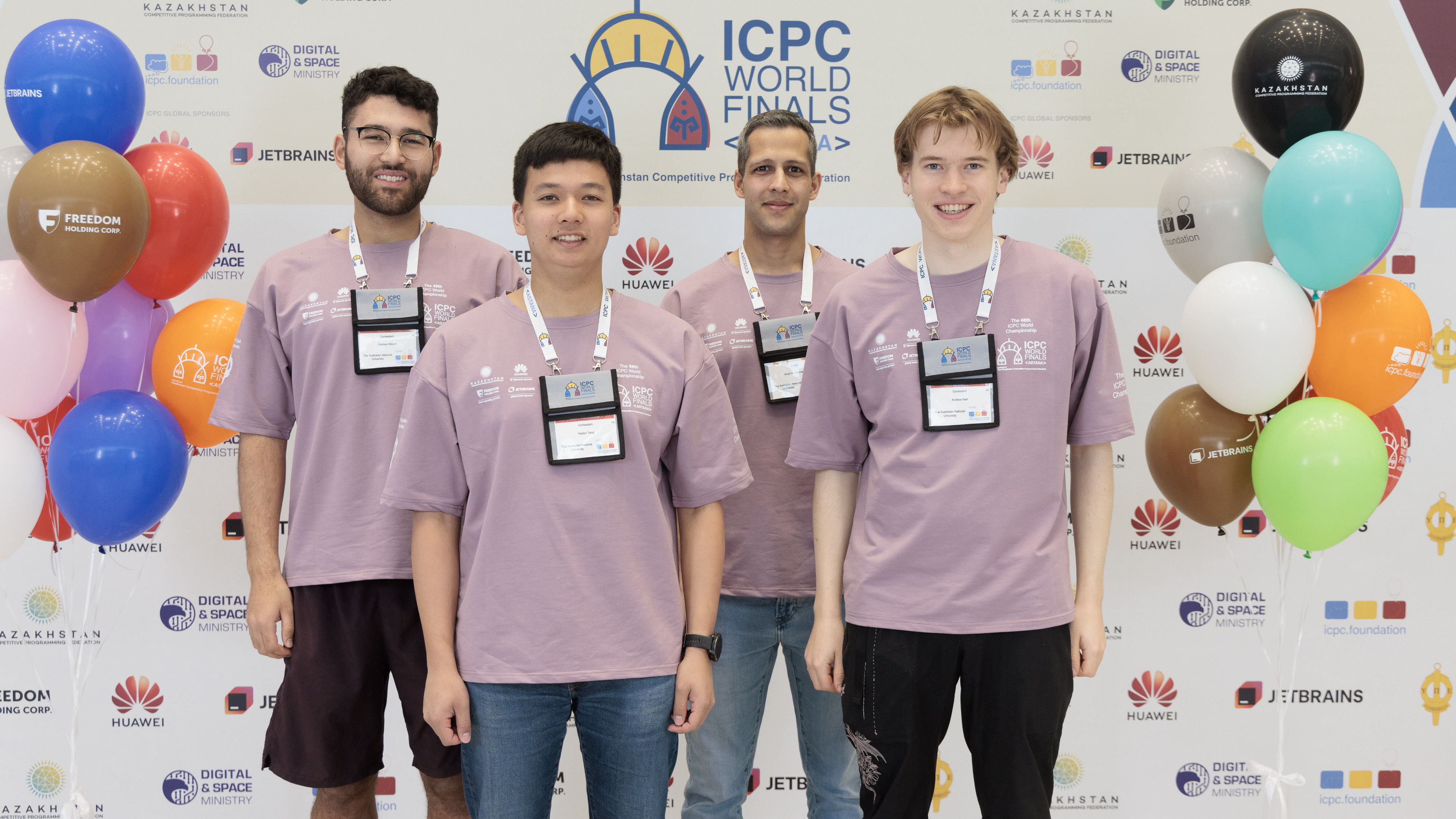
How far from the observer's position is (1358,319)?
225 centimetres

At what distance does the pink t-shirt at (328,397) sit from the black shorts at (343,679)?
2.6 inches

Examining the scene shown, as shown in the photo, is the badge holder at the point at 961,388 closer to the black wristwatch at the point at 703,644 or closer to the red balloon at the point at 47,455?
the black wristwatch at the point at 703,644

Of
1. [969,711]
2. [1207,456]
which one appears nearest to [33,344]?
[969,711]

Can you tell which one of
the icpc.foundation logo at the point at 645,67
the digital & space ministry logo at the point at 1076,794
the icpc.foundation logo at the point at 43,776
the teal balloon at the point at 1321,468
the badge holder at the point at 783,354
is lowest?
the digital & space ministry logo at the point at 1076,794

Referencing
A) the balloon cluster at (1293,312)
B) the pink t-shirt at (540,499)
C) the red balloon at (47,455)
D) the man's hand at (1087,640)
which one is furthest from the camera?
the red balloon at (47,455)

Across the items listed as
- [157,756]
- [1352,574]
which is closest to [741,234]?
[1352,574]

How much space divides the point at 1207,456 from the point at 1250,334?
13.1 inches

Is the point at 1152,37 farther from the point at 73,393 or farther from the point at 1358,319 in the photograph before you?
the point at 73,393

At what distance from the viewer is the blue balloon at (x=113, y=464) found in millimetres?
2174

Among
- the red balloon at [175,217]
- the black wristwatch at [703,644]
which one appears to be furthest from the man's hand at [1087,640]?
the red balloon at [175,217]

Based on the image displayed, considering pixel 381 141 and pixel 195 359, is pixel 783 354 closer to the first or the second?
pixel 381 141

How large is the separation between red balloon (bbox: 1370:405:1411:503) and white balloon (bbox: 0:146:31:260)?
3406 millimetres

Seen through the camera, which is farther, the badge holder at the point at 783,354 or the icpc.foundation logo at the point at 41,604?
the icpc.foundation logo at the point at 41,604

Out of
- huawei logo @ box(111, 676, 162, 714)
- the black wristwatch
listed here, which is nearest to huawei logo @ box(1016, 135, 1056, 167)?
the black wristwatch
